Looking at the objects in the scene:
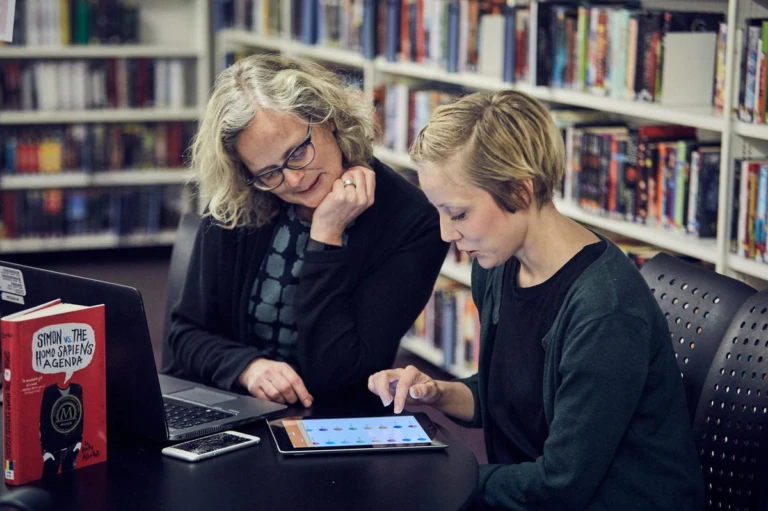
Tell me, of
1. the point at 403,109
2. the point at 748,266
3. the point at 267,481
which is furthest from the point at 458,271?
the point at 267,481

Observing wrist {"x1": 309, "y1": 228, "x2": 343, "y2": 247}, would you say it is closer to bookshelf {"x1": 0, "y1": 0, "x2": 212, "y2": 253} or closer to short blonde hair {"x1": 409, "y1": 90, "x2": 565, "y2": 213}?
short blonde hair {"x1": 409, "y1": 90, "x2": 565, "y2": 213}

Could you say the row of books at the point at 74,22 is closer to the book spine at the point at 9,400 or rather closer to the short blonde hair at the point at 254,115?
the short blonde hair at the point at 254,115

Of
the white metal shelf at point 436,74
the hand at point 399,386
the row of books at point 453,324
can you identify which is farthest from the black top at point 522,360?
the row of books at point 453,324

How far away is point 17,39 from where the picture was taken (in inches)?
210

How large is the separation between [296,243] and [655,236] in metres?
1.17

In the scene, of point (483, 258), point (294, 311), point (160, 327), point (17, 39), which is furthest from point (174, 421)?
point (17, 39)

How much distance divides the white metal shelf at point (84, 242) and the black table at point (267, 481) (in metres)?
4.20

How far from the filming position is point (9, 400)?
4.41 ft

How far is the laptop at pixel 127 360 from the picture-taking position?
4.73 ft

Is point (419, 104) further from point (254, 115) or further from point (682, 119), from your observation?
point (254, 115)

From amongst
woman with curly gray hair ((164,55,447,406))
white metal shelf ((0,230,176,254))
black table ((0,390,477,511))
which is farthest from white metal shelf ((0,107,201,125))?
black table ((0,390,477,511))

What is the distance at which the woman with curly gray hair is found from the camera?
6.10 ft

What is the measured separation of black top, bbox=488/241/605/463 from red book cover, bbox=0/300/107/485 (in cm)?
57

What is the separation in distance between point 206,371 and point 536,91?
5.67 ft
